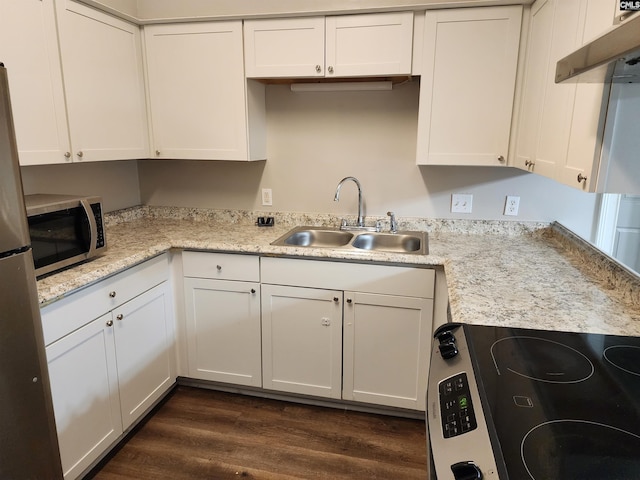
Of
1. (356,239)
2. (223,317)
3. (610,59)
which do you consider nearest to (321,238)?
(356,239)

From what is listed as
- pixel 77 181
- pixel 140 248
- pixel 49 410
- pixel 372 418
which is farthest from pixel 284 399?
pixel 77 181

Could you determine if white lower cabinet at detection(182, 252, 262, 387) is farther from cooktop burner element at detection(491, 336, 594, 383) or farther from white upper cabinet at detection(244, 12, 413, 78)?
cooktop burner element at detection(491, 336, 594, 383)

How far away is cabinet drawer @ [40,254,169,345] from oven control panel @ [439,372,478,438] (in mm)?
1400

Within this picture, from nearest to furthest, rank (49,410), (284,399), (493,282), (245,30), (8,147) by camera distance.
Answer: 1. (8,147)
2. (49,410)
3. (493,282)
4. (245,30)
5. (284,399)

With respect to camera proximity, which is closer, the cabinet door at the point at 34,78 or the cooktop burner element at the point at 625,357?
the cooktop burner element at the point at 625,357

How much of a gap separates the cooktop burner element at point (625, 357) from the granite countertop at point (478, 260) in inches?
4.1

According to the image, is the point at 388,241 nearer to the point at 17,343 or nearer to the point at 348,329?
the point at 348,329

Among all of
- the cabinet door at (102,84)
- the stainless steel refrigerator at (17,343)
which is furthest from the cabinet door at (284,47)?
the stainless steel refrigerator at (17,343)

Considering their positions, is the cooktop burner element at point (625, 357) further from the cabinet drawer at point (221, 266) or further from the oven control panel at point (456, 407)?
the cabinet drawer at point (221, 266)

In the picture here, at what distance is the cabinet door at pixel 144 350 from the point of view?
2004mm

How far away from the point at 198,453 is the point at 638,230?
9.14 ft

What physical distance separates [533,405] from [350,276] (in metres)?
1.29

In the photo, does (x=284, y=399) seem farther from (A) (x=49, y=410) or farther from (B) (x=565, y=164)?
(B) (x=565, y=164)

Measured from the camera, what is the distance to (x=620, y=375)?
1036mm
